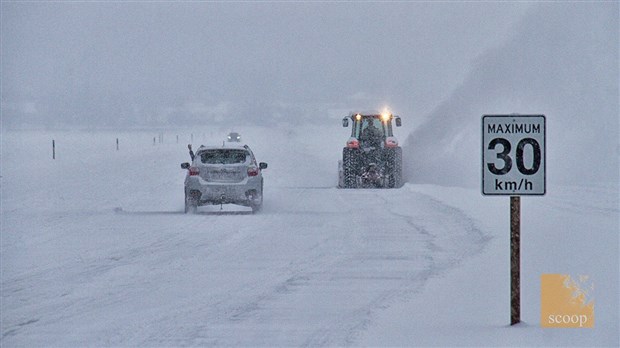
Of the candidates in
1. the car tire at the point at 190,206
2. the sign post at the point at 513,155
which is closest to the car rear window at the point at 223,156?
the car tire at the point at 190,206

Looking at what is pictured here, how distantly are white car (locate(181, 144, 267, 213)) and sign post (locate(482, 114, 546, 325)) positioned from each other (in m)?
12.7

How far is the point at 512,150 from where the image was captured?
8.64 metres

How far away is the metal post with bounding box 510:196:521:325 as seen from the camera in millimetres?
8969

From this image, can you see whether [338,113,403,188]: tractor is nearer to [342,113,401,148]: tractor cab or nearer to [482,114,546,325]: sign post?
[342,113,401,148]: tractor cab

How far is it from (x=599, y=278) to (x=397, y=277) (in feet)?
7.57

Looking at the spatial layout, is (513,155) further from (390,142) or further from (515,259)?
(390,142)

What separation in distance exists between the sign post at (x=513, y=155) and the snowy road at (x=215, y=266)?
1808 millimetres

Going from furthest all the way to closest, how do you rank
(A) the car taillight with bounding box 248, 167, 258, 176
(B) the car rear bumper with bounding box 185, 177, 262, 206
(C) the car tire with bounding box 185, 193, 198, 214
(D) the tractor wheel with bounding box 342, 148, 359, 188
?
(D) the tractor wheel with bounding box 342, 148, 359, 188, (A) the car taillight with bounding box 248, 167, 258, 176, (C) the car tire with bounding box 185, 193, 198, 214, (B) the car rear bumper with bounding box 185, 177, 262, 206

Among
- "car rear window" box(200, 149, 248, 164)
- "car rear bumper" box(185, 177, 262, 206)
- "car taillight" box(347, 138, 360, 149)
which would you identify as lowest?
"car rear bumper" box(185, 177, 262, 206)

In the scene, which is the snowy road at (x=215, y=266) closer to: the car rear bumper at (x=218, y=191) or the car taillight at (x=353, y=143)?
the car rear bumper at (x=218, y=191)

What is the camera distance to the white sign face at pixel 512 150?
8625mm

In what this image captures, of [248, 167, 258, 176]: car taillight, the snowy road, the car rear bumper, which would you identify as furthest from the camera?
[248, 167, 258, 176]: car taillight

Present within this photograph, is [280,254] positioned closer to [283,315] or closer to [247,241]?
[247,241]

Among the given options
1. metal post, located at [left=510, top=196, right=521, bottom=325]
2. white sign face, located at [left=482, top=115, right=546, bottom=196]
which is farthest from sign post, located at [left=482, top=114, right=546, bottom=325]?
metal post, located at [left=510, top=196, right=521, bottom=325]
